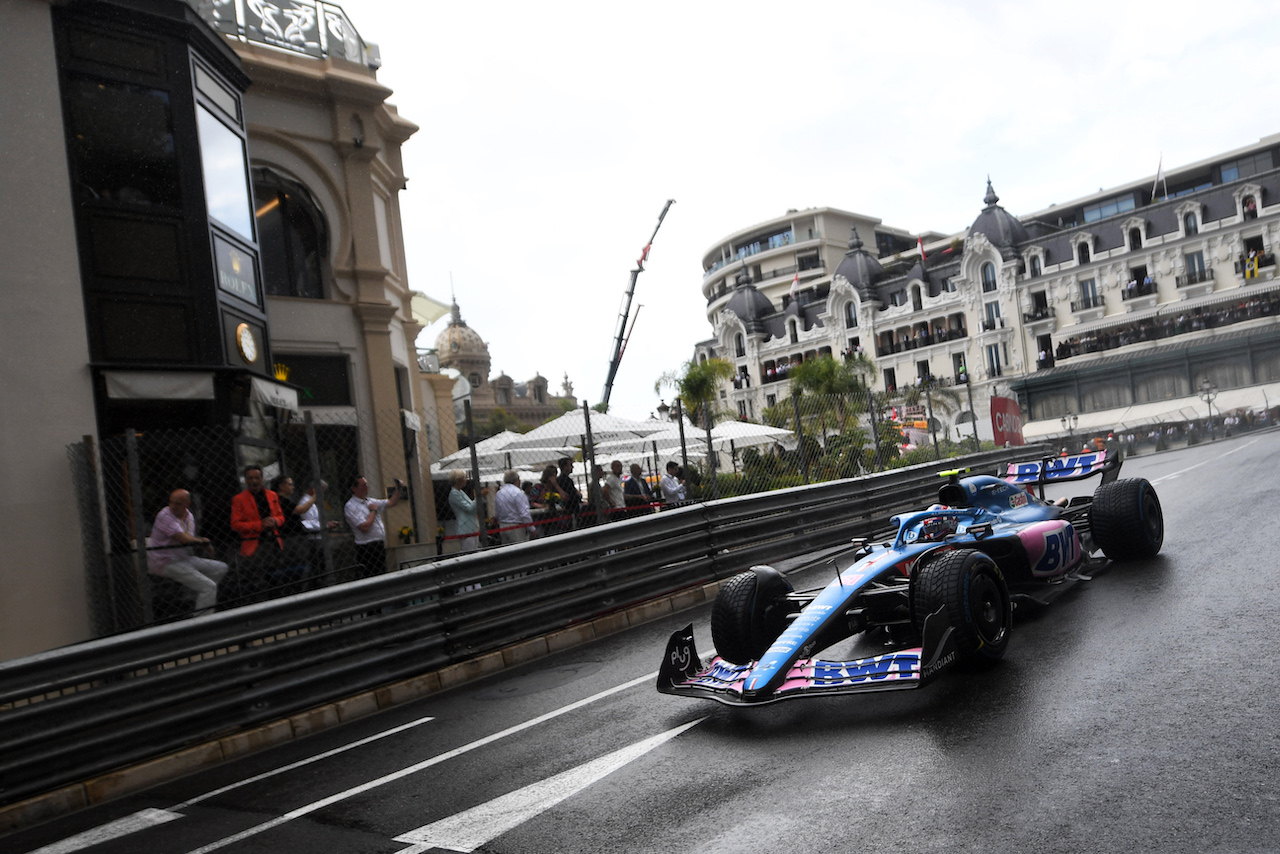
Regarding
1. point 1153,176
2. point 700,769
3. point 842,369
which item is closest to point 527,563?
point 700,769

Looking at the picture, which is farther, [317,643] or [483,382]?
[483,382]

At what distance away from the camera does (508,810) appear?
425 centimetres

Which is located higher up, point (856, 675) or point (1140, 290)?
point (1140, 290)

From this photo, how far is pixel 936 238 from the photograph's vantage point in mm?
110125

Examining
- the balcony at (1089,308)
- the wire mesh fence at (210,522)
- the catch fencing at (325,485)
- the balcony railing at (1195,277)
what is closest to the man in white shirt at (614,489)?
the catch fencing at (325,485)

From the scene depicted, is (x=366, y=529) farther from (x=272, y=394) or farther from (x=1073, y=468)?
(x=1073, y=468)

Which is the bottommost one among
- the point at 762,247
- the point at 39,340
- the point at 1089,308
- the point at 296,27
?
the point at 39,340

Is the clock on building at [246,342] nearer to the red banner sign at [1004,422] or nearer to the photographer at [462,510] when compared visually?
the photographer at [462,510]

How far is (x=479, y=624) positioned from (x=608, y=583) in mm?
1541

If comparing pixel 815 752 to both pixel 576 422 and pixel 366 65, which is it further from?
pixel 366 65

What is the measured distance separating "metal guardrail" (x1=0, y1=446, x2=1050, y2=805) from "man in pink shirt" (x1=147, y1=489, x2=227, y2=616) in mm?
1606

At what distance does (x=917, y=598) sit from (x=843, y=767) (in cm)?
155

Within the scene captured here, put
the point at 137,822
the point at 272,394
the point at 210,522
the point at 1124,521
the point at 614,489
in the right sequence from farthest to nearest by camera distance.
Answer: the point at 614,489
the point at 272,394
the point at 210,522
the point at 1124,521
the point at 137,822

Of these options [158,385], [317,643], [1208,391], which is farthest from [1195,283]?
[317,643]
